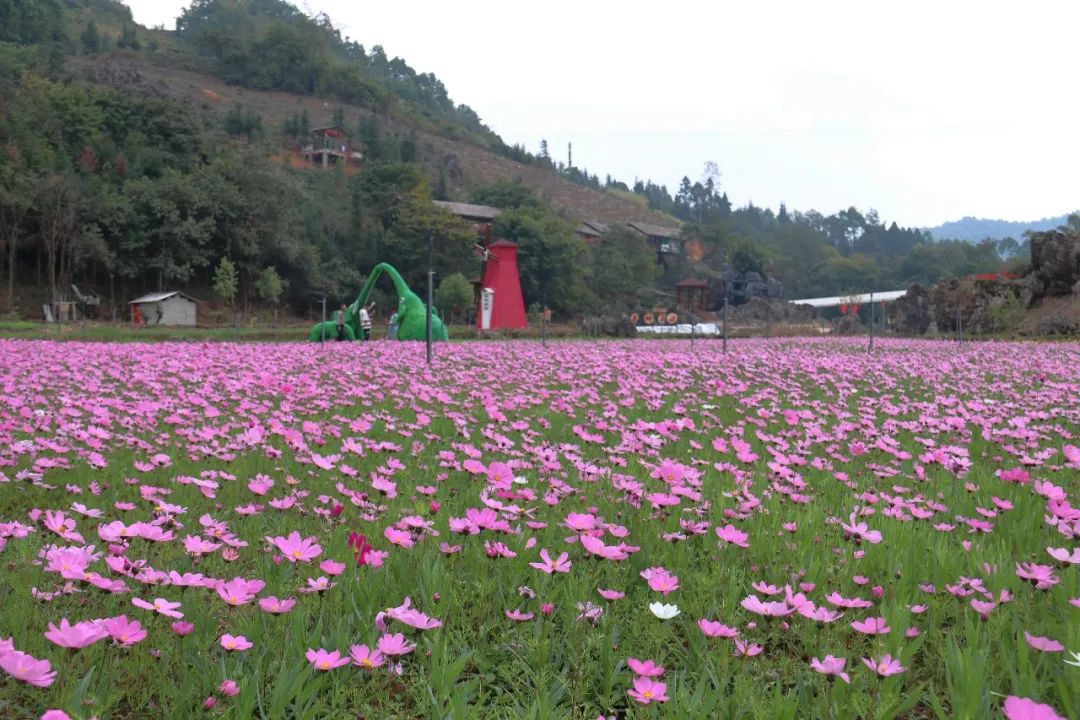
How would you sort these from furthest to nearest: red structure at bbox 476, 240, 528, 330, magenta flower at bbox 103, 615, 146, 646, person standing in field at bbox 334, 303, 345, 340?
red structure at bbox 476, 240, 528, 330 < person standing in field at bbox 334, 303, 345, 340 < magenta flower at bbox 103, 615, 146, 646

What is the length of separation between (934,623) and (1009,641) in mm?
246

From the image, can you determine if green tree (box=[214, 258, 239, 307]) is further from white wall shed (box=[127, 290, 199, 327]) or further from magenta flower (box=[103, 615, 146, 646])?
magenta flower (box=[103, 615, 146, 646])

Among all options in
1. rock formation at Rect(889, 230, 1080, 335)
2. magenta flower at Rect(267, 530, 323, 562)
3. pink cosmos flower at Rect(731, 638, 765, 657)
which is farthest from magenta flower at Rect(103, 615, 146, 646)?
rock formation at Rect(889, 230, 1080, 335)

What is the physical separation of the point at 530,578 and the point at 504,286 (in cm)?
4291

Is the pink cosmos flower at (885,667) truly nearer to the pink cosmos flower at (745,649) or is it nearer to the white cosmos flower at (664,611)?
the pink cosmos flower at (745,649)

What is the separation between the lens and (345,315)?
26406 millimetres

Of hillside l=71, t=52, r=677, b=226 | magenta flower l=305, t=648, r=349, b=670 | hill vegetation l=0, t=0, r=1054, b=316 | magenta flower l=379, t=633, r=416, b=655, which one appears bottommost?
magenta flower l=305, t=648, r=349, b=670

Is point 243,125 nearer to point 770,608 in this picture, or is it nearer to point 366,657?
point 366,657

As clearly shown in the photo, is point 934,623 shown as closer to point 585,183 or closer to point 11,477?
point 11,477

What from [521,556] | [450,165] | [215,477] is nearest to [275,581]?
[521,556]

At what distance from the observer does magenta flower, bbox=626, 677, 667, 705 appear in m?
1.79

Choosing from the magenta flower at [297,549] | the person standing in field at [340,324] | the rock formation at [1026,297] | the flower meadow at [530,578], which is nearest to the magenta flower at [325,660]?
the flower meadow at [530,578]

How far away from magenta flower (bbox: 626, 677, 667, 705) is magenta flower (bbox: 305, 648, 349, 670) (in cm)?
67

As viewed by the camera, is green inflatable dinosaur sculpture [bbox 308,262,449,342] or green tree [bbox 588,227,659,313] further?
green tree [bbox 588,227,659,313]
